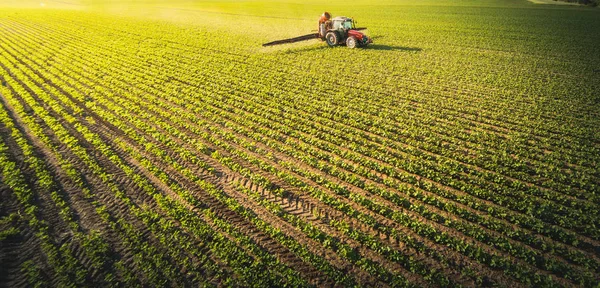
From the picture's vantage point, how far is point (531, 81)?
56.9 feet

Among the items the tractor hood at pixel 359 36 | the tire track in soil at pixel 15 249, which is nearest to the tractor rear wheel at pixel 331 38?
the tractor hood at pixel 359 36

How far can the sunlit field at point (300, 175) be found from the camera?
6672 mm

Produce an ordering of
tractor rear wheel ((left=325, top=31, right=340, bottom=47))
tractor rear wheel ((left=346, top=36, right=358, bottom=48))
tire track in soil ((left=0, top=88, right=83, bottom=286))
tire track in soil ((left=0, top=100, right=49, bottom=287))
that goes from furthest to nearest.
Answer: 1. tractor rear wheel ((left=325, top=31, right=340, bottom=47))
2. tractor rear wheel ((left=346, top=36, right=358, bottom=48))
3. tire track in soil ((left=0, top=88, right=83, bottom=286))
4. tire track in soil ((left=0, top=100, right=49, bottom=287))

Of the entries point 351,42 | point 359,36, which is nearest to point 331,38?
point 351,42

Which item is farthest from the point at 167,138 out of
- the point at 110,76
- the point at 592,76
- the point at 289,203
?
the point at 592,76

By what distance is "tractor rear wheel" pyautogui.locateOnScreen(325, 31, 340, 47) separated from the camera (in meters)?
24.4

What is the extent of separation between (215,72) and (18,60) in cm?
1499

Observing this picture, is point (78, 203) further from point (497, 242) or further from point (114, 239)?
point (497, 242)

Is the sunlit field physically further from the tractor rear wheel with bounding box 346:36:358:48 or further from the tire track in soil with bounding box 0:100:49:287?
the tractor rear wheel with bounding box 346:36:358:48

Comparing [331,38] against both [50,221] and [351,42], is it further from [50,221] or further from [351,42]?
[50,221]

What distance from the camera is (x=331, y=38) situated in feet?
81.3

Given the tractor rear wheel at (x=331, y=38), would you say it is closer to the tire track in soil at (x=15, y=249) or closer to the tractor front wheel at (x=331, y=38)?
the tractor front wheel at (x=331, y=38)

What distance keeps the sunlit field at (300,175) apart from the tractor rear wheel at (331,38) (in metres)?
5.09

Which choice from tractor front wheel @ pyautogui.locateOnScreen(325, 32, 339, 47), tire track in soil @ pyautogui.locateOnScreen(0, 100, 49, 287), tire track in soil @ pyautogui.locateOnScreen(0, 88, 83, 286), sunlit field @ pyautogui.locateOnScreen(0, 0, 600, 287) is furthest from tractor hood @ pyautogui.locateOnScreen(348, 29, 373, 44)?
tire track in soil @ pyautogui.locateOnScreen(0, 100, 49, 287)
